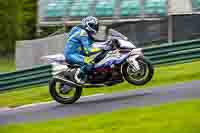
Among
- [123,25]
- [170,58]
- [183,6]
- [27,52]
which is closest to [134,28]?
[123,25]

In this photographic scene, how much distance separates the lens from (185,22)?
23203mm

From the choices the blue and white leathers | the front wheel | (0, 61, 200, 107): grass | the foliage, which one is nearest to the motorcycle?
the front wheel

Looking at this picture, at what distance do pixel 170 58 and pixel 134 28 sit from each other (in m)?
7.45

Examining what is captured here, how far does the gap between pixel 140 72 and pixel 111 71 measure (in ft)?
1.88

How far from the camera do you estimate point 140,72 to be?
37.6 ft

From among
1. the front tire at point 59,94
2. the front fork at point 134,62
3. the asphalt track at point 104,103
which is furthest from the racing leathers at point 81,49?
the asphalt track at point 104,103

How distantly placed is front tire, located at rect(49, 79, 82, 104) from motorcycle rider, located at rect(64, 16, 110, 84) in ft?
0.84

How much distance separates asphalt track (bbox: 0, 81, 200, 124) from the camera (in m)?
10.2

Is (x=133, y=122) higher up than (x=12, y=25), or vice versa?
(x=133, y=122)

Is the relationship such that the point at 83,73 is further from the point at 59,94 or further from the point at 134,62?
the point at 134,62

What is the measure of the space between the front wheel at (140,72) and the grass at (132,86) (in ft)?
3.07

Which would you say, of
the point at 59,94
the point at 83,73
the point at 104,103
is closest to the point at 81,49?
the point at 83,73

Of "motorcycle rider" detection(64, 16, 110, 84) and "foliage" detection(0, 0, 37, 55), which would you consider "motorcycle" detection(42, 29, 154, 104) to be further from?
"foliage" detection(0, 0, 37, 55)

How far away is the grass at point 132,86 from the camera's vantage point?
Answer: 1291 cm
